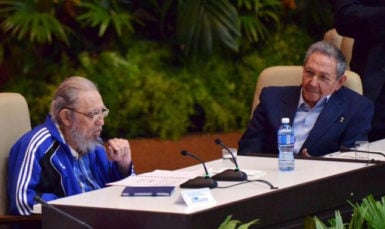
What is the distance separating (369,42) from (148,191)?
2.16 meters

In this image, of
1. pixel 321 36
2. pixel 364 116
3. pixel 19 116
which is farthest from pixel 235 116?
pixel 19 116

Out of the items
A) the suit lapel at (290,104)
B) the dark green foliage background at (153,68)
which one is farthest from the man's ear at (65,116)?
the dark green foliage background at (153,68)

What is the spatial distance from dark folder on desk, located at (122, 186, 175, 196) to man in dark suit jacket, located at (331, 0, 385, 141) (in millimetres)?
1872

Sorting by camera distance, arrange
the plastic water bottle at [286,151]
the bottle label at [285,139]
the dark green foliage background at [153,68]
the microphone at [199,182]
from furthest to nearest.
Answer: the dark green foliage background at [153,68] < the bottle label at [285,139] < the plastic water bottle at [286,151] < the microphone at [199,182]

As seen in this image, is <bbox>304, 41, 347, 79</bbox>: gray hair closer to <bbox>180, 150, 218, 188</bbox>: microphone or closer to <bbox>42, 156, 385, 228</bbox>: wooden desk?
<bbox>42, 156, 385, 228</bbox>: wooden desk

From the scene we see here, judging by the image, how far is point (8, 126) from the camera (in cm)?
543

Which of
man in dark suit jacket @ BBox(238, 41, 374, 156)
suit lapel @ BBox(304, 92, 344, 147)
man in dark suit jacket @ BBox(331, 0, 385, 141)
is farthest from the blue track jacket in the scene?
man in dark suit jacket @ BBox(331, 0, 385, 141)

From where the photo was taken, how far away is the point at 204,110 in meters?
10.0

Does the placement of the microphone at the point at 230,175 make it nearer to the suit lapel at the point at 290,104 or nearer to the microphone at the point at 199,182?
the microphone at the point at 199,182

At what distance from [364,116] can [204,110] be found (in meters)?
4.02

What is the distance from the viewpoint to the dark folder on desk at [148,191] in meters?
4.49

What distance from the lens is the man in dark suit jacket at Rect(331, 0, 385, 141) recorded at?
602cm

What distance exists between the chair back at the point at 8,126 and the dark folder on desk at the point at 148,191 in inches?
38.0

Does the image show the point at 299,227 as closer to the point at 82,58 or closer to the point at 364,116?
the point at 364,116
